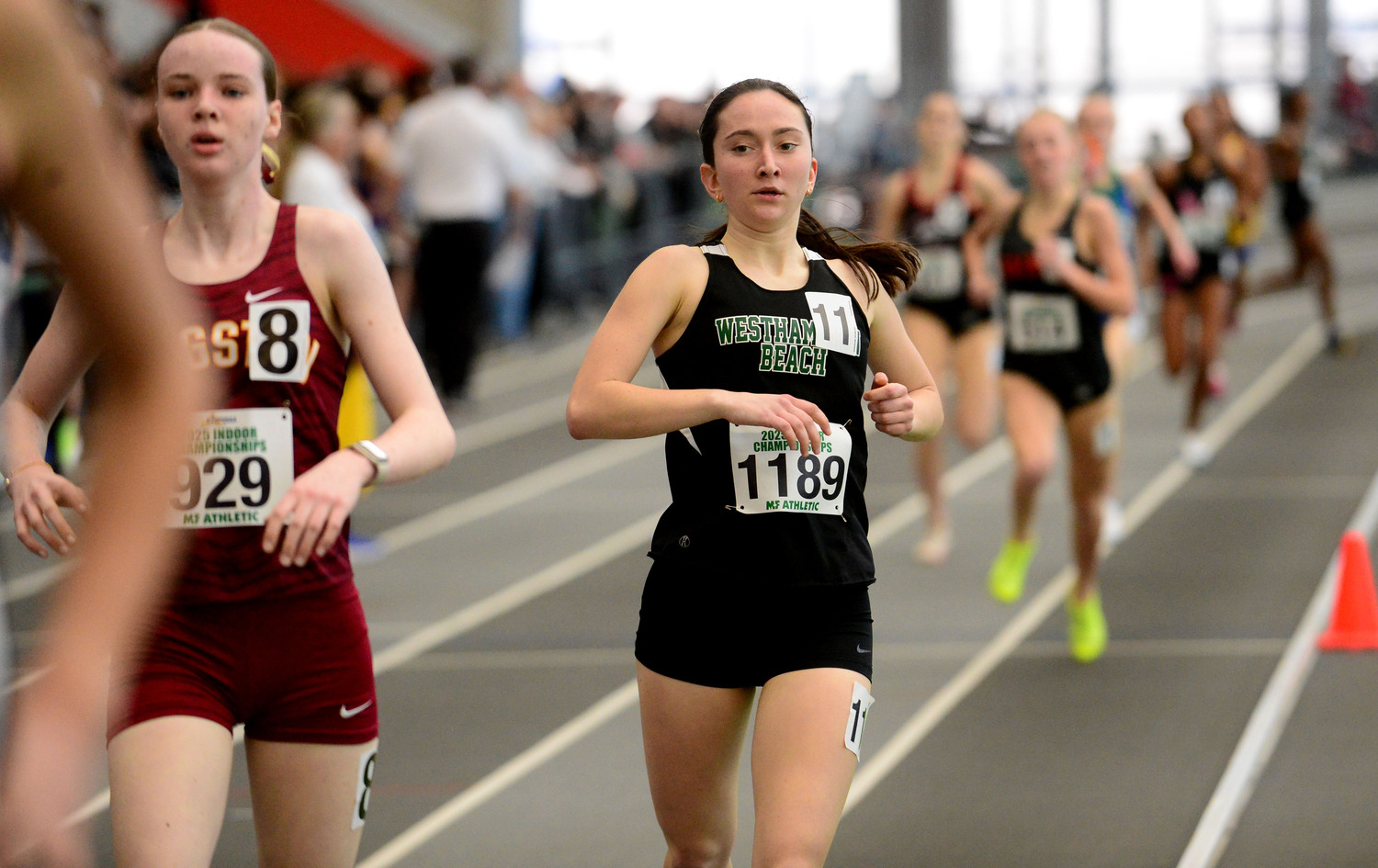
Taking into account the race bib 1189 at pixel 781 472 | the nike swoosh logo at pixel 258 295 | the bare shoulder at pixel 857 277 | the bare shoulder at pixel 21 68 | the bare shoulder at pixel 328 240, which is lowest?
the race bib 1189 at pixel 781 472

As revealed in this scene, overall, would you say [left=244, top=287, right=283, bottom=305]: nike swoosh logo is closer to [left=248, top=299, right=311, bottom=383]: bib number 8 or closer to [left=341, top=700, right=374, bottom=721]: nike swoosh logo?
[left=248, top=299, right=311, bottom=383]: bib number 8

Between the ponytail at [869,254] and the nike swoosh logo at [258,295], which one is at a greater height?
the nike swoosh logo at [258,295]

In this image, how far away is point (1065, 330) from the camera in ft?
22.5

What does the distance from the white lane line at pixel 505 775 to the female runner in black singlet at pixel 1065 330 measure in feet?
5.79

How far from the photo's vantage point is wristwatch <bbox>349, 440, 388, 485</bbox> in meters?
2.76

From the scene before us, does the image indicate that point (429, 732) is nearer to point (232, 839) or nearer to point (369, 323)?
point (232, 839)

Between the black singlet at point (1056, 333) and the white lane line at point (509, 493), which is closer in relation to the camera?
the black singlet at point (1056, 333)

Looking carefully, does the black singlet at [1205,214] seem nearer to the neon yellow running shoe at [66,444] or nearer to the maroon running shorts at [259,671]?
the neon yellow running shoe at [66,444]

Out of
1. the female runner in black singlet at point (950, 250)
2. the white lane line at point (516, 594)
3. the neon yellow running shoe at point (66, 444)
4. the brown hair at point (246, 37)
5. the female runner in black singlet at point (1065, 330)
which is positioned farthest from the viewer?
the neon yellow running shoe at point (66, 444)

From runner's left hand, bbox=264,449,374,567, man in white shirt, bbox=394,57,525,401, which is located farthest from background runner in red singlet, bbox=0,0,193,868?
man in white shirt, bbox=394,57,525,401

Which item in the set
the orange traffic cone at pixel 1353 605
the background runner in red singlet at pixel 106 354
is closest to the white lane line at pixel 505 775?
the orange traffic cone at pixel 1353 605

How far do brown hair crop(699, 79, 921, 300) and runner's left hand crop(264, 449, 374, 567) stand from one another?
38.3 inches

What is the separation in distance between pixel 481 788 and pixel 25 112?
4.38 meters

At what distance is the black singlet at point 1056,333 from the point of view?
268 inches
